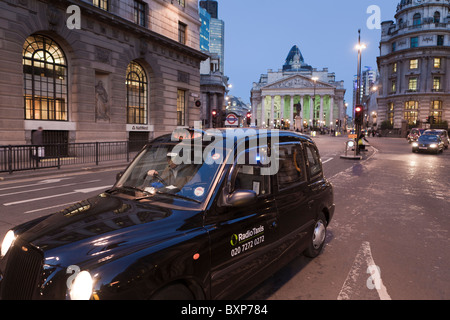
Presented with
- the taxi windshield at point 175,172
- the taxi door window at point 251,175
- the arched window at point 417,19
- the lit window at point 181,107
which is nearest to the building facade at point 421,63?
the arched window at point 417,19

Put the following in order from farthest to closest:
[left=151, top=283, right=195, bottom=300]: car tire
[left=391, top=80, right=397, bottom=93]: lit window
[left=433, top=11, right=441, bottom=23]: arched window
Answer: [left=391, top=80, right=397, bottom=93]: lit window
[left=433, top=11, right=441, bottom=23]: arched window
[left=151, top=283, right=195, bottom=300]: car tire

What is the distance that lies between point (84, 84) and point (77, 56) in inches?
69.4

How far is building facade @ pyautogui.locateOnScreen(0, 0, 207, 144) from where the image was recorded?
1652 centimetres

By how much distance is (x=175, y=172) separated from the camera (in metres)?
3.41

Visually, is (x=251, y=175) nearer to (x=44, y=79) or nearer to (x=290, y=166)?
(x=290, y=166)

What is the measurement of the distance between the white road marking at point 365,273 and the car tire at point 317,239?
0.55 metres

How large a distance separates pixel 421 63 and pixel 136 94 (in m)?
69.4

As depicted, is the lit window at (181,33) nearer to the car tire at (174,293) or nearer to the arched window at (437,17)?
the car tire at (174,293)

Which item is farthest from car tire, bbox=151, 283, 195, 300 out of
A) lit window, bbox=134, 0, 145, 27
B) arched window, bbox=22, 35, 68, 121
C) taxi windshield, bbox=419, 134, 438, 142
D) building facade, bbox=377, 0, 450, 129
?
building facade, bbox=377, 0, 450, 129

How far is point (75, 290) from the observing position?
1.93m

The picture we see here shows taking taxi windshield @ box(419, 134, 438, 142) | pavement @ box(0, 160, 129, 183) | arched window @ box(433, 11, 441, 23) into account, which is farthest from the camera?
arched window @ box(433, 11, 441, 23)

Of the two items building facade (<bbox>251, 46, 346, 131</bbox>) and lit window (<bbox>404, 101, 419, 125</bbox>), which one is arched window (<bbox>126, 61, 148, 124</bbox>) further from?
building facade (<bbox>251, 46, 346, 131</bbox>)

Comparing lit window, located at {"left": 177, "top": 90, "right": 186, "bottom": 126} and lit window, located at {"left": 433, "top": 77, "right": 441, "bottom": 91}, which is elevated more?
lit window, located at {"left": 433, "top": 77, "right": 441, "bottom": 91}

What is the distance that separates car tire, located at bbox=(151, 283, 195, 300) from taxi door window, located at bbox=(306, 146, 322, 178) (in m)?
2.77
